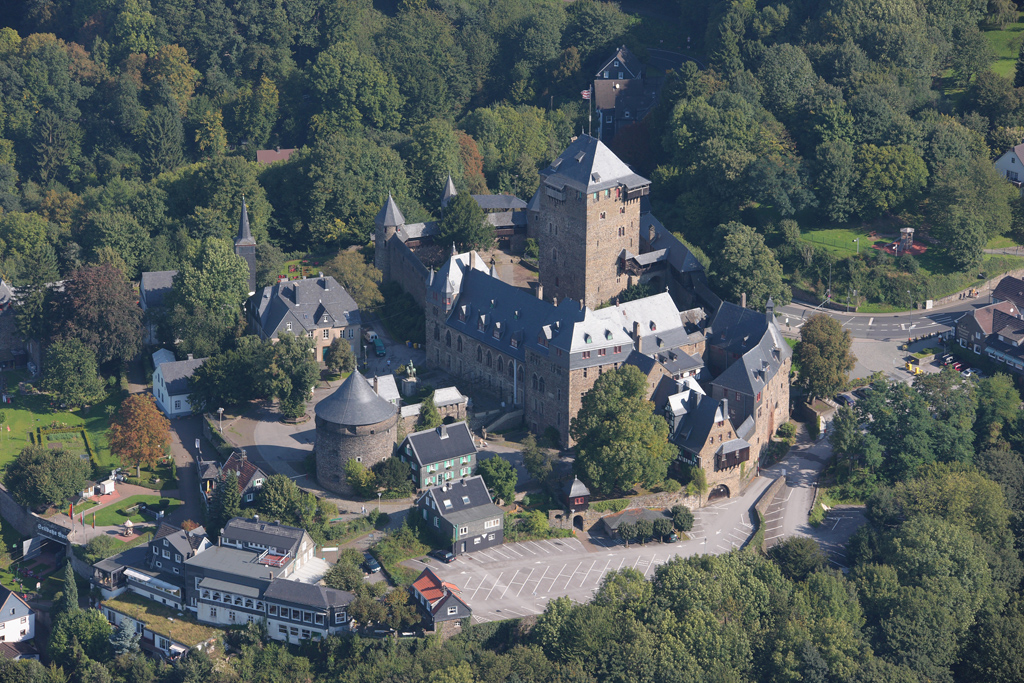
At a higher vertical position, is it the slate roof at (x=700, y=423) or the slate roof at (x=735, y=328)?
the slate roof at (x=735, y=328)

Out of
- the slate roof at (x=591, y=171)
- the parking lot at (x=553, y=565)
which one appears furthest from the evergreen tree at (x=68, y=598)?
the slate roof at (x=591, y=171)

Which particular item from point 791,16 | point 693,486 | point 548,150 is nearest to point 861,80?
point 791,16

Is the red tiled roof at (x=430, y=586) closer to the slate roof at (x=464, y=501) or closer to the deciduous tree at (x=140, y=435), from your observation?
the slate roof at (x=464, y=501)

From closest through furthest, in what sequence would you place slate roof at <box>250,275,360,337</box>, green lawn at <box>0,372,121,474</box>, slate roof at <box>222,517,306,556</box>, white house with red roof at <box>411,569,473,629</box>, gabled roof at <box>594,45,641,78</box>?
white house with red roof at <box>411,569,473,629</box> < slate roof at <box>222,517,306,556</box> < green lawn at <box>0,372,121,474</box> < slate roof at <box>250,275,360,337</box> < gabled roof at <box>594,45,641,78</box>

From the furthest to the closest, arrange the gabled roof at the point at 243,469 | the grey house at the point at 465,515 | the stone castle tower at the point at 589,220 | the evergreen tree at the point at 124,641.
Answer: the stone castle tower at the point at 589,220 < the gabled roof at the point at 243,469 < the grey house at the point at 465,515 < the evergreen tree at the point at 124,641

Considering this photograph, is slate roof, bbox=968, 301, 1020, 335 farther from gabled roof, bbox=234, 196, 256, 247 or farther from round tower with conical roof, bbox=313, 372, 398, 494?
gabled roof, bbox=234, 196, 256, 247

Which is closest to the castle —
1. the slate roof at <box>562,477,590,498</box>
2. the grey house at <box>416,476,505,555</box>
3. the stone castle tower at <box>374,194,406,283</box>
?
the stone castle tower at <box>374,194,406,283</box>
